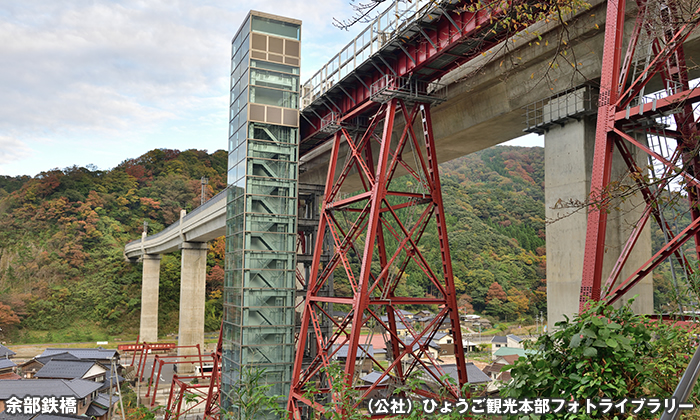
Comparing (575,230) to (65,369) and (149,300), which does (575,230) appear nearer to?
(65,369)

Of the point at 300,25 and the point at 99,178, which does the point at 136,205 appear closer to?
the point at 99,178

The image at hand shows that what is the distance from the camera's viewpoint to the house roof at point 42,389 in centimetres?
2182

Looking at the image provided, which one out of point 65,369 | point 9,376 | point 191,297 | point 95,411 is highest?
point 191,297

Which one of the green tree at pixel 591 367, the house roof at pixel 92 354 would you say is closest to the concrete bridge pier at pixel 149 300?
the house roof at pixel 92 354

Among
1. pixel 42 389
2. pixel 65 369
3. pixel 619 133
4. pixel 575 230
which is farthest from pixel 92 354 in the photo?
pixel 619 133

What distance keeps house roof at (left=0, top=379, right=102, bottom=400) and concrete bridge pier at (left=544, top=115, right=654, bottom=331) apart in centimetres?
2190

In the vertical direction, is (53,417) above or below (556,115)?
below

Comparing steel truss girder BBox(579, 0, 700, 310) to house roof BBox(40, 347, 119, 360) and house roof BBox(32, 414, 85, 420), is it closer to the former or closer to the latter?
house roof BBox(32, 414, 85, 420)

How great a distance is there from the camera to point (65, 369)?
1174 inches

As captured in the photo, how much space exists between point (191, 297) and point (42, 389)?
16283 mm

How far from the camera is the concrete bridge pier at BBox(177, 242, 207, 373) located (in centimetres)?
3869

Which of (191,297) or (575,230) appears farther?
(191,297)

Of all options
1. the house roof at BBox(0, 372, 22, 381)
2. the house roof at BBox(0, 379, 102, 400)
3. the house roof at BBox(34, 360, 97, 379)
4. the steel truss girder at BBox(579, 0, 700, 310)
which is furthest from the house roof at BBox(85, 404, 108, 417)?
the steel truss girder at BBox(579, 0, 700, 310)

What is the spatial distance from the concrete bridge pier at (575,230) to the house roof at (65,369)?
1123 inches
